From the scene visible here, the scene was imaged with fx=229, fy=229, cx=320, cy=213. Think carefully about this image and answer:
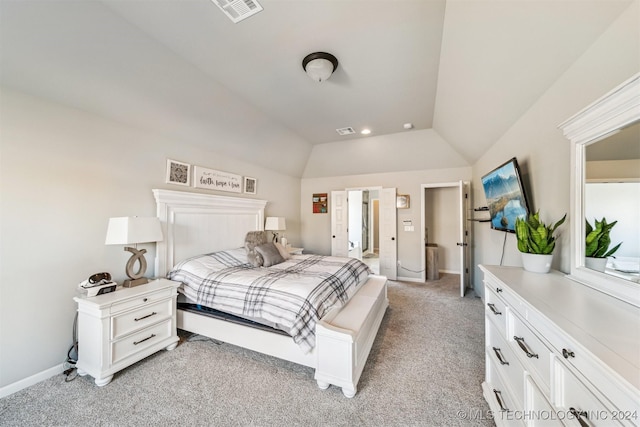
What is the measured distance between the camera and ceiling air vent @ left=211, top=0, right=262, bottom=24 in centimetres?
160

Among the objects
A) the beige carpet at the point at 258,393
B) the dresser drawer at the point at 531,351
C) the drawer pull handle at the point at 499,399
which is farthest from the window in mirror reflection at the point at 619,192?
the beige carpet at the point at 258,393

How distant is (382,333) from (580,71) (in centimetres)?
274

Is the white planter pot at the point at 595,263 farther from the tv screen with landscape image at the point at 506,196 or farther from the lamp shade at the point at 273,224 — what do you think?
the lamp shade at the point at 273,224

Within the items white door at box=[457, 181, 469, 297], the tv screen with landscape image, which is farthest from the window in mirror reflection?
white door at box=[457, 181, 469, 297]

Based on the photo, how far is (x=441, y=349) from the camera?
7.67 ft

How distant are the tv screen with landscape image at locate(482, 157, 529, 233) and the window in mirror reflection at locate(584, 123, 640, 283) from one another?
819 mm

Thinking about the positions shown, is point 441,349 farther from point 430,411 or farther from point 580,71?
point 580,71

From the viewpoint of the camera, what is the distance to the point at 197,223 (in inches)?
124

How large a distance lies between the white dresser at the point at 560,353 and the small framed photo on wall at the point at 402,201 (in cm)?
352

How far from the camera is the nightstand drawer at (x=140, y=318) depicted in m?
1.92

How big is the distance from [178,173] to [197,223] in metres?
0.70

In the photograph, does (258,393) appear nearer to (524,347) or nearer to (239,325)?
(239,325)

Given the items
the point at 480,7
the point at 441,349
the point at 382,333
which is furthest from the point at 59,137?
the point at 441,349

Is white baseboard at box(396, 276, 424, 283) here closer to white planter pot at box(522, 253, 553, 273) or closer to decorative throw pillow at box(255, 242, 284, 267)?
decorative throw pillow at box(255, 242, 284, 267)
